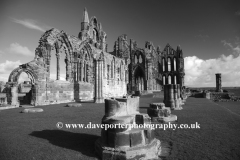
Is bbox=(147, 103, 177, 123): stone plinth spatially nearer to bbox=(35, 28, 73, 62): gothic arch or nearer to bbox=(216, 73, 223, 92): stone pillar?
bbox=(35, 28, 73, 62): gothic arch

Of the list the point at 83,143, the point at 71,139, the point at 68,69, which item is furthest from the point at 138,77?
the point at 83,143

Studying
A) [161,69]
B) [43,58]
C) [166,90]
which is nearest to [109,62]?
[43,58]

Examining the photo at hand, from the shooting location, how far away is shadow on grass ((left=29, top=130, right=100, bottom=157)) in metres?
3.38

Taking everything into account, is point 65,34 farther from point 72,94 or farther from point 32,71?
point 72,94

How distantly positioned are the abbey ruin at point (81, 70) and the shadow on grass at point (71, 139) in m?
8.48

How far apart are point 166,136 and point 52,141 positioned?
314 centimetres

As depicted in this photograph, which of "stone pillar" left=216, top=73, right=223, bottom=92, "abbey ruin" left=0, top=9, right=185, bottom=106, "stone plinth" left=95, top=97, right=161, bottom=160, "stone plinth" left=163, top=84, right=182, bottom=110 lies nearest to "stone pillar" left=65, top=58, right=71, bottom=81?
"abbey ruin" left=0, top=9, right=185, bottom=106

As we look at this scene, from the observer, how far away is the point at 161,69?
1487 inches

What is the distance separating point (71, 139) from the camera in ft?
13.0

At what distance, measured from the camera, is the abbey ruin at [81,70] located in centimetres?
1202

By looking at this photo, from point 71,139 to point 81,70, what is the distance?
13.6m

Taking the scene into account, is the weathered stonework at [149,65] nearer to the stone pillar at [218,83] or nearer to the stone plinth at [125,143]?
the stone pillar at [218,83]

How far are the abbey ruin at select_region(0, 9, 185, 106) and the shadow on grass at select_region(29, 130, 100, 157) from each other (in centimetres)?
848

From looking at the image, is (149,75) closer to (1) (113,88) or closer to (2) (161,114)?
(1) (113,88)
